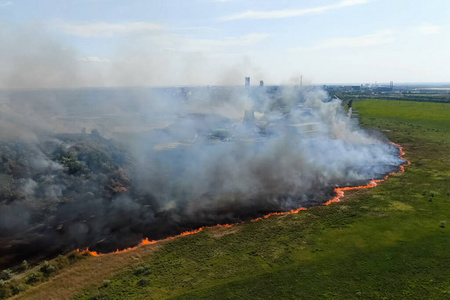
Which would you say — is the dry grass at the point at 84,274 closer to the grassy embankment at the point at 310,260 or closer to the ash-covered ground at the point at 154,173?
the grassy embankment at the point at 310,260

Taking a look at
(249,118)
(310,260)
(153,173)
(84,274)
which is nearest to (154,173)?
(153,173)

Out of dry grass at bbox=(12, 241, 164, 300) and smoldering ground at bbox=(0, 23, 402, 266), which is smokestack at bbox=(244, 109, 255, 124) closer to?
smoldering ground at bbox=(0, 23, 402, 266)

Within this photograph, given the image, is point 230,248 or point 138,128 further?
point 138,128

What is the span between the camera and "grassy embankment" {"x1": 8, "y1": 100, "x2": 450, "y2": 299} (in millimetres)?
23953

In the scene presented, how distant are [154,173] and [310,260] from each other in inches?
1446

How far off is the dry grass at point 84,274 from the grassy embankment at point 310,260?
0.47 ft

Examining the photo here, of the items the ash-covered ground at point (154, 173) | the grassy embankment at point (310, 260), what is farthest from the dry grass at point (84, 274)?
the ash-covered ground at point (154, 173)

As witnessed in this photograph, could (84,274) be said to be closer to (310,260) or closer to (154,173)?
(310,260)

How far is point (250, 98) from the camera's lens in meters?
115

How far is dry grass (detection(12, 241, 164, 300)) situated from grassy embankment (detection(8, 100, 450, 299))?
14 cm

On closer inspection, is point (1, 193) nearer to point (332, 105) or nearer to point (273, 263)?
point (273, 263)

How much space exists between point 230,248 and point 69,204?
88.4 ft

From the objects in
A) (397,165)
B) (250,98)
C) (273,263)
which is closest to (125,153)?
(273,263)

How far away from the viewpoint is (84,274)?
2739cm
